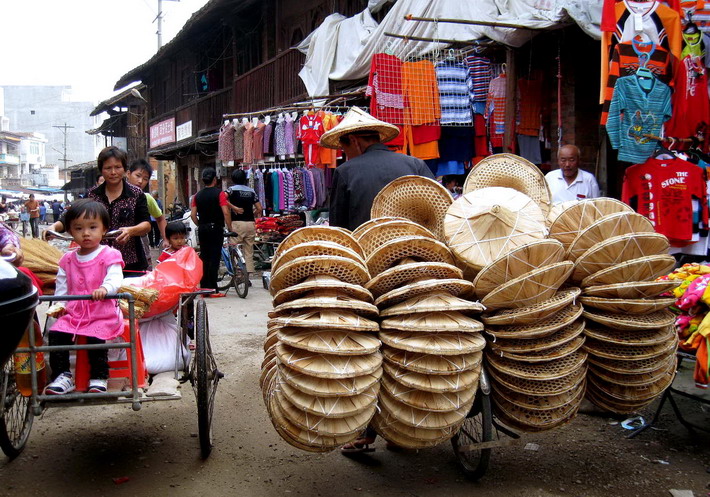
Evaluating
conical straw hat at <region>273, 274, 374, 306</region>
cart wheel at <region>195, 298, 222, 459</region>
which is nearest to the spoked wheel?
cart wheel at <region>195, 298, 222, 459</region>

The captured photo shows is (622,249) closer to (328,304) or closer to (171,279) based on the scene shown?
(328,304)

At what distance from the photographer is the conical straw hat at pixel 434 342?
108 inches

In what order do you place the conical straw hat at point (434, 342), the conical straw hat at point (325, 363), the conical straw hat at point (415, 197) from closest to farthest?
the conical straw hat at point (325, 363), the conical straw hat at point (434, 342), the conical straw hat at point (415, 197)

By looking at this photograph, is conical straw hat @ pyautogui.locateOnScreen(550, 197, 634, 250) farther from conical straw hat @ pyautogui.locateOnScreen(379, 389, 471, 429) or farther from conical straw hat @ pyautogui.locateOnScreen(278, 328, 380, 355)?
conical straw hat @ pyautogui.locateOnScreen(278, 328, 380, 355)

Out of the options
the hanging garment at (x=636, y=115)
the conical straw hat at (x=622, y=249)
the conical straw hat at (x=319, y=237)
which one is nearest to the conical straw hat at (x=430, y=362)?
the conical straw hat at (x=319, y=237)

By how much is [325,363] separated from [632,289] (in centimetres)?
154

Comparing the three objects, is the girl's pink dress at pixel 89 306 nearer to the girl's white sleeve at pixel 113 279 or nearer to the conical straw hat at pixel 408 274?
the girl's white sleeve at pixel 113 279

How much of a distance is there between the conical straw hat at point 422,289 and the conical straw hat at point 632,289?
656 mm

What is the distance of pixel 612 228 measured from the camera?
3105 mm

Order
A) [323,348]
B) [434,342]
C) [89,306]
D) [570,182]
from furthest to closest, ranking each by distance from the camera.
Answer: [570,182] < [89,306] < [434,342] < [323,348]

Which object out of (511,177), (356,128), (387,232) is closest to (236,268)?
(356,128)

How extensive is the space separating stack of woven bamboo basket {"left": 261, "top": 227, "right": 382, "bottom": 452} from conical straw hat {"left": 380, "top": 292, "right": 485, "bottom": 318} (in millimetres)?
111

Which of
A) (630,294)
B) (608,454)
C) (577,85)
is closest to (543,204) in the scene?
(630,294)

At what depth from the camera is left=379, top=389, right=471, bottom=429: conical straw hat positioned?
9.15ft
